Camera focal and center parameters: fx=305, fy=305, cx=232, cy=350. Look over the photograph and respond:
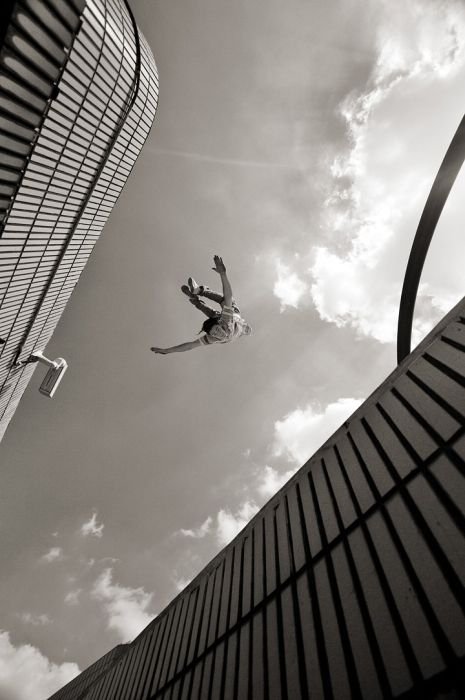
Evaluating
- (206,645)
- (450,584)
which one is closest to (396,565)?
(450,584)

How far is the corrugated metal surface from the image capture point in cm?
169

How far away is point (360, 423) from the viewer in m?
3.37

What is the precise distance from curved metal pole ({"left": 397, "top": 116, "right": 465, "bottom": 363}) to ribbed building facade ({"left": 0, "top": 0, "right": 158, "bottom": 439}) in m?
4.77

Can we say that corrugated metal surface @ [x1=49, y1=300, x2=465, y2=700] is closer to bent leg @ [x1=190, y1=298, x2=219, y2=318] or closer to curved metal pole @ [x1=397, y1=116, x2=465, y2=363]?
curved metal pole @ [x1=397, y1=116, x2=465, y2=363]

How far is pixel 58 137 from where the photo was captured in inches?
279

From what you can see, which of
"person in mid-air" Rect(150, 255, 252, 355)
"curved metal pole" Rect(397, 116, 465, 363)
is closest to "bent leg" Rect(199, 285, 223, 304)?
"person in mid-air" Rect(150, 255, 252, 355)

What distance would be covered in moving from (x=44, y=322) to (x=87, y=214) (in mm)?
5061

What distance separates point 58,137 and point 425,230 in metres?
8.03

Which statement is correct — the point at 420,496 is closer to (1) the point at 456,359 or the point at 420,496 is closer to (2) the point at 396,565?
(2) the point at 396,565

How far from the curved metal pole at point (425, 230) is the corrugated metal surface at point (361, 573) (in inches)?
83.0

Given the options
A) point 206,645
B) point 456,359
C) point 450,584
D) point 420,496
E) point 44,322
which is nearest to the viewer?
point 450,584

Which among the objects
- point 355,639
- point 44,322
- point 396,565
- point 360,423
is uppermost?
point 44,322

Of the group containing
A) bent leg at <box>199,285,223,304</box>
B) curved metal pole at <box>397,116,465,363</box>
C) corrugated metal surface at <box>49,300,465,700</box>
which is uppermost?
bent leg at <box>199,285,223,304</box>

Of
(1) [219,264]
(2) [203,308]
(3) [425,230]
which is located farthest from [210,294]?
(3) [425,230]
